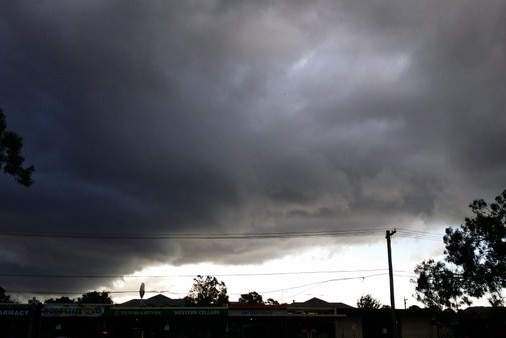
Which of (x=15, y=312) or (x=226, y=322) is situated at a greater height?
(x=15, y=312)

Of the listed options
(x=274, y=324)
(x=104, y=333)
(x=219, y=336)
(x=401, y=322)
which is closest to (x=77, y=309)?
(x=104, y=333)

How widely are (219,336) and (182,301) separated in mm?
38393

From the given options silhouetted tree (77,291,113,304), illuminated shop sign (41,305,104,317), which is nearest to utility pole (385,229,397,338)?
illuminated shop sign (41,305,104,317)

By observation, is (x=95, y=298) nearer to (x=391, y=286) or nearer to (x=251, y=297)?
(x=251, y=297)

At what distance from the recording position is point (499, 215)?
1751 inches

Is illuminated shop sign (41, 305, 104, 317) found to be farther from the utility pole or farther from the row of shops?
the utility pole

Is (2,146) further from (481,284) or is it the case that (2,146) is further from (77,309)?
(481,284)

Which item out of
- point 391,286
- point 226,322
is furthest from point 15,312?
point 391,286

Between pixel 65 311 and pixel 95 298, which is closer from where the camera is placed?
pixel 65 311

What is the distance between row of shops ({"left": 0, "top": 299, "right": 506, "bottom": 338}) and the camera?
52469 millimetres

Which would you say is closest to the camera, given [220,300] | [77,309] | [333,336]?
[77,309]

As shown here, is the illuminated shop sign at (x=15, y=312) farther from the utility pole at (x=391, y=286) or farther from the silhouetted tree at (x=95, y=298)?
the silhouetted tree at (x=95, y=298)

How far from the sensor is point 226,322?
180 ft

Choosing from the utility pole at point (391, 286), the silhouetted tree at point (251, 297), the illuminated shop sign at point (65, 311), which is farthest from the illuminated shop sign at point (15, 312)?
the silhouetted tree at point (251, 297)
